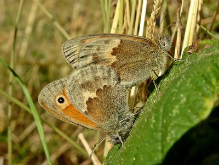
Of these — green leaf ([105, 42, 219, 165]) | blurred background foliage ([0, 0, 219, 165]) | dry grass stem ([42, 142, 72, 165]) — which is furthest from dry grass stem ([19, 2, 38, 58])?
green leaf ([105, 42, 219, 165])

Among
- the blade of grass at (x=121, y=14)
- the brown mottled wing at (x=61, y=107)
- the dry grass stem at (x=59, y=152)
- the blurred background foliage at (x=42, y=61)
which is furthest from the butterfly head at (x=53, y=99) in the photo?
the dry grass stem at (x=59, y=152)

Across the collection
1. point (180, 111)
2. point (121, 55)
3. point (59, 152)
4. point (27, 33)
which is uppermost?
point (27, 33)

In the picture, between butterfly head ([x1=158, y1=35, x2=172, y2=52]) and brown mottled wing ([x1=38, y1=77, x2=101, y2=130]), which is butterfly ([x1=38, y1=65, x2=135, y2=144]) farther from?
butterfly head ([x1=158, y1=35, x2=172, y2=52])

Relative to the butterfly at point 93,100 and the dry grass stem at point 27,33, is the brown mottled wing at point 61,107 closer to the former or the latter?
the butterfly at point 93,100

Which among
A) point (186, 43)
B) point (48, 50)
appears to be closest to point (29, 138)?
point (48, 50)

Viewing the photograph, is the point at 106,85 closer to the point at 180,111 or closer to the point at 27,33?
the point at 180,111

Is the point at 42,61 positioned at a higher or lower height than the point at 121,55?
higher

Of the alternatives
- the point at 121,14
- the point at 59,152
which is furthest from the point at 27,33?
the point at 121,14
